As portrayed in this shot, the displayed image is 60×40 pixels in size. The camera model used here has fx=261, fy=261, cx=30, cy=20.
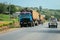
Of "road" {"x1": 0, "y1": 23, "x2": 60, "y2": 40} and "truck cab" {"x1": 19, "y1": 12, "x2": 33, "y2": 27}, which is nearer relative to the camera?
"road" {"x1": 0, "y1": 23, "x2": 60, "y2": 40}

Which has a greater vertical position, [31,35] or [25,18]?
[31,35]

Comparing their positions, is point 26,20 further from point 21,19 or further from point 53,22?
point 53,22

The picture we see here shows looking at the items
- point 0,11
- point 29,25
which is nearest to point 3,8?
point 0,11

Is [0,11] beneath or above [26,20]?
beneath

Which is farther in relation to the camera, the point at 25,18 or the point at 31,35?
the point at 25,18

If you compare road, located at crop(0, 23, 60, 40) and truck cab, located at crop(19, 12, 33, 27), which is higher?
road, located at crop(0, 23, 60, 40)

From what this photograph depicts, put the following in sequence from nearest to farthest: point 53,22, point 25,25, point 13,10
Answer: point 53,22
point 25,25
point 13,10

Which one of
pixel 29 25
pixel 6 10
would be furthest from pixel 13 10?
pixel 29 25

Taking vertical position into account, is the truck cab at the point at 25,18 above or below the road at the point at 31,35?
below

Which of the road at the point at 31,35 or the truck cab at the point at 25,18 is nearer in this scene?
the road at the point at 31,35

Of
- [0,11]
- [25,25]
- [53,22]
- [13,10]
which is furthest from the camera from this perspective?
[13,10]

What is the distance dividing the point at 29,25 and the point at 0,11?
314ft

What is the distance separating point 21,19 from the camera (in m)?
52.8

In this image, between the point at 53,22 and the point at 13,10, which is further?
the point at 13,10
